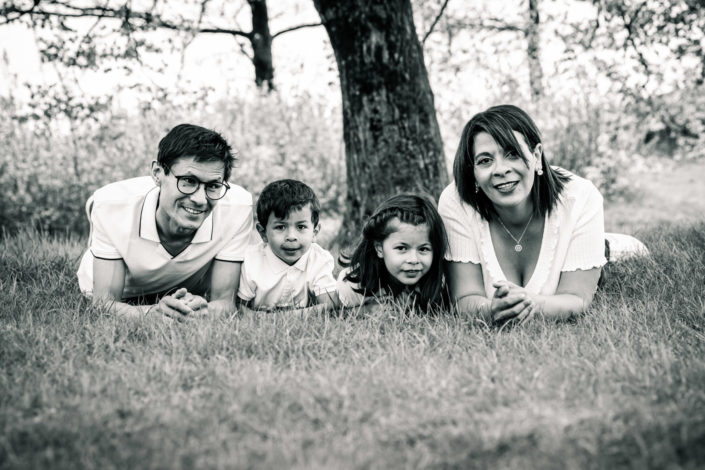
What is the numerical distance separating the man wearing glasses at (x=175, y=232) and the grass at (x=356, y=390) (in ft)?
0.93

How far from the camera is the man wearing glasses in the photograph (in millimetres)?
3721

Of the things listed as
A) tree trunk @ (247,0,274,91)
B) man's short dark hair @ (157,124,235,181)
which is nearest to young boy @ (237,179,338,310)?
man's short dark hair @ (157,124,235,181)

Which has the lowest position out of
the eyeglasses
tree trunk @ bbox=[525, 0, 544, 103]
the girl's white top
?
the girl's white top

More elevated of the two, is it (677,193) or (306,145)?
(306,145)

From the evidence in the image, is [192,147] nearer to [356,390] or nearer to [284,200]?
[284,200]

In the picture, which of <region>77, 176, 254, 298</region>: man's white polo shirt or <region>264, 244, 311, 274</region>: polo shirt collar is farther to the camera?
<region>264, 244, 311, 274</region>: polo shirt collar

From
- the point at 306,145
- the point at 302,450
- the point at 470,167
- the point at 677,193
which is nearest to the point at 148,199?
the point at 470,167

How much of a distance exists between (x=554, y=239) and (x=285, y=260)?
1.63 m

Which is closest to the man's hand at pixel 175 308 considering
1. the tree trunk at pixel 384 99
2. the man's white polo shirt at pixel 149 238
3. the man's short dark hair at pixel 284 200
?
the man's white polo shirt at pixel 149 238

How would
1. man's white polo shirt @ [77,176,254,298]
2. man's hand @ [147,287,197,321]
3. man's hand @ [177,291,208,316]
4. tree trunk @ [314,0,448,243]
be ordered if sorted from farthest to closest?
tree trunk @ [314,0,448,243], man's white polo shirt @ [77,176,254,298], man's hand @ [177,291,208,316], man's hand @ [147,287,197,321]

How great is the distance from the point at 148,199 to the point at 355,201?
2088mm

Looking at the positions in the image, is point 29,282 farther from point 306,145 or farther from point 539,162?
point 306,145

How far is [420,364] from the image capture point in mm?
2902

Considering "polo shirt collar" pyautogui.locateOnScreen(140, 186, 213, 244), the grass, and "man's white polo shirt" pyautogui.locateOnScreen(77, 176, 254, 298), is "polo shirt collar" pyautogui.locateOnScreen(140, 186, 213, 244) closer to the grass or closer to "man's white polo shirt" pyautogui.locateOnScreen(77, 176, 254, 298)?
"man's white polo shirt" pyautogui.locateOnScreen(77, 176, 254, 298)
